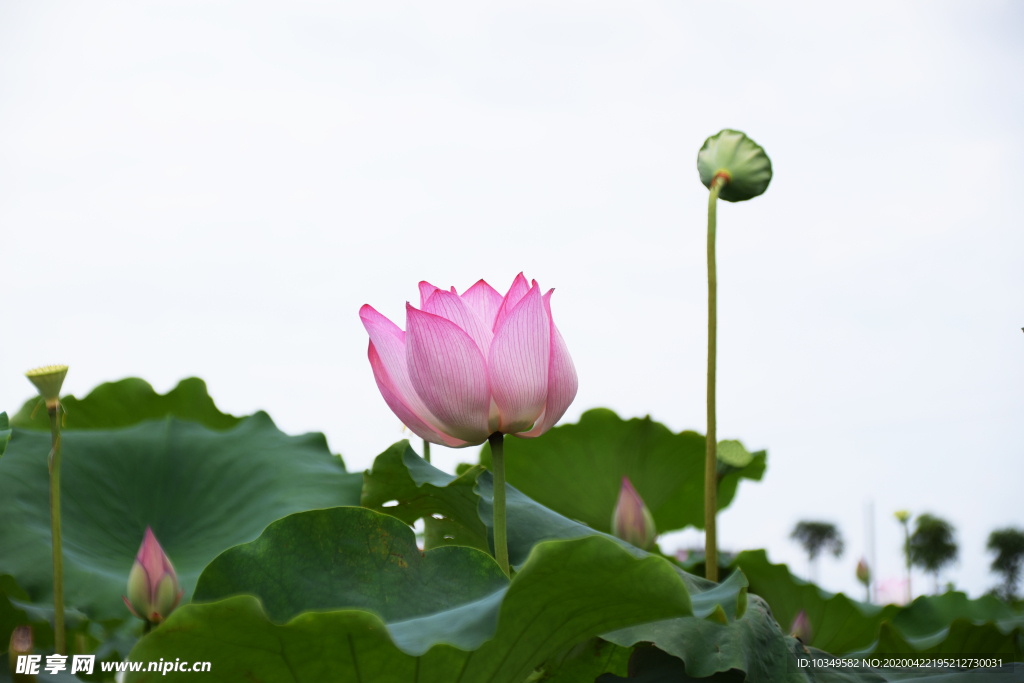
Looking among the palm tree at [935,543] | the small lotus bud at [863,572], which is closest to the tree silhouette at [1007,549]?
the palm tree at [935,543]

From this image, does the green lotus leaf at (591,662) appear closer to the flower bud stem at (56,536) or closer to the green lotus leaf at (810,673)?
the green lotus leaf at (810,673)

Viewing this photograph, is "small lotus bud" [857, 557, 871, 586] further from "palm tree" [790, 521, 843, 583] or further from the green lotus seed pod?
"palm tree" [790, 521, 843, 583]

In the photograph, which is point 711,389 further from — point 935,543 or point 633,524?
point 935,543

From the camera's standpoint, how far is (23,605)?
815mm

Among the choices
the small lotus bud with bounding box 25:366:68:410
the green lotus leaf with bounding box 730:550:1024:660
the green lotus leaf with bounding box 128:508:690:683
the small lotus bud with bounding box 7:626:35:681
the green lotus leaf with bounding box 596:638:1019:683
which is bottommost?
the green lotus leaf with bounding box 730:550:1024:660

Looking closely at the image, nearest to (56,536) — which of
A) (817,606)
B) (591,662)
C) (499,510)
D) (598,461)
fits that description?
(499,510)

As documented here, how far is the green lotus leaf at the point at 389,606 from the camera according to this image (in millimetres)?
434

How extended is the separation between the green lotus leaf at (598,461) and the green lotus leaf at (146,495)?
439mm

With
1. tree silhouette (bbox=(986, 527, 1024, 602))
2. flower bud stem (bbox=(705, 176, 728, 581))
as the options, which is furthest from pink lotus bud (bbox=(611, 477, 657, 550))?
tree silhouette (bbox=(986, 527, 1024, 602))

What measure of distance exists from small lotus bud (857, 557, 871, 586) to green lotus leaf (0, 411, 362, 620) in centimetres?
168

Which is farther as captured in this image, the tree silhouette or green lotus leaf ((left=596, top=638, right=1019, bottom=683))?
the tree silhouette

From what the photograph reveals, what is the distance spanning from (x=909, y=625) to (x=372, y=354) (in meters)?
1.19

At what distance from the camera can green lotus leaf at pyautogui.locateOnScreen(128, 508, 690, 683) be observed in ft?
1.42

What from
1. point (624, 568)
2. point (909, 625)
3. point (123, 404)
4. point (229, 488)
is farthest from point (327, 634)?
point (909, 625)
